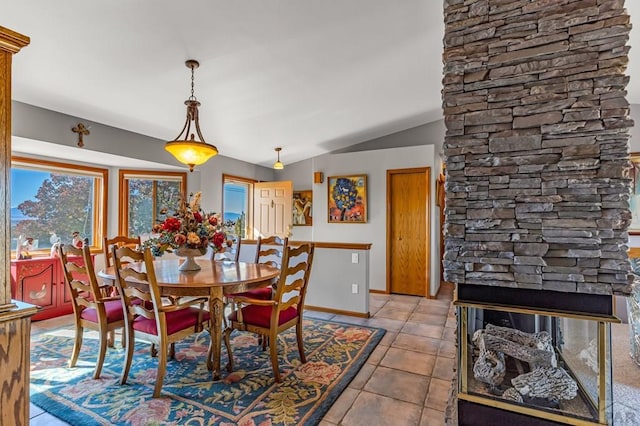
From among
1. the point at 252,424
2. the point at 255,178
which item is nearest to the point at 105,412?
the point at 252,424

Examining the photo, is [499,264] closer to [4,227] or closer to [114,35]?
[4,227]

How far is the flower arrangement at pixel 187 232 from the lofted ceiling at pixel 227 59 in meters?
1.25

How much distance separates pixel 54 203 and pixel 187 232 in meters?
2.92

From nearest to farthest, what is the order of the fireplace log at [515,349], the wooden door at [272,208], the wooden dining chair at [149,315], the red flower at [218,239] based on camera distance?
1. the fireplace log at [515,349]
2. the wooden dining chair at [149,315]
3. the red flower at [218,239]
4. the wooden door at [272,208]

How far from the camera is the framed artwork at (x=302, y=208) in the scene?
21.4ft

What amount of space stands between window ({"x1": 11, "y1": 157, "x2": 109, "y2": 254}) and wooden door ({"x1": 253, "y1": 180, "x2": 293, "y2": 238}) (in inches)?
99.0

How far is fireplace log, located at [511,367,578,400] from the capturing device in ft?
4.63

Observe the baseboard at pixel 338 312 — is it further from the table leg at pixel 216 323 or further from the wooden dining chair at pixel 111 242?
the wooden dining chair at pixel 111 242

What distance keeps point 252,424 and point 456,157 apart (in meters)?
1.87

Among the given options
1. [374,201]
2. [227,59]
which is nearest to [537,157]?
[227,59]

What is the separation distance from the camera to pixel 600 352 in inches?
51.9

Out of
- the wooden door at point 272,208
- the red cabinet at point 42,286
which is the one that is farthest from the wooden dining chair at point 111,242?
the wooden door at point 272,208

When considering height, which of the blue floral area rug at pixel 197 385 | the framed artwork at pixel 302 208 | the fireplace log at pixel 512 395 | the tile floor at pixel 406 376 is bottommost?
the tile floor at pixel 406 376

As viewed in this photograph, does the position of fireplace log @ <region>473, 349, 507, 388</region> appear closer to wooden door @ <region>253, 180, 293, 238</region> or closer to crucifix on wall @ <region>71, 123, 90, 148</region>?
crucifix on wall @ <region>71, 123, 90, 148</region>
